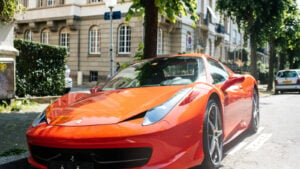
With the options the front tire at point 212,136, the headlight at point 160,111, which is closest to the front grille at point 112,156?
the headlight at point 160,111

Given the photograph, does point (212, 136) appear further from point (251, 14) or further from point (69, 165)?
point (251, 14)

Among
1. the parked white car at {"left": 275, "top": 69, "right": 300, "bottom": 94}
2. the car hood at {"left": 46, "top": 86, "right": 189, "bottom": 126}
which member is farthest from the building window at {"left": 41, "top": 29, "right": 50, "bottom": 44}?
the car hood at {"left": 46, "top": 86, "right": 189, "bottom": 126}

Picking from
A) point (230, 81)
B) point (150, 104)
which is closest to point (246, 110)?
point (230, 81)

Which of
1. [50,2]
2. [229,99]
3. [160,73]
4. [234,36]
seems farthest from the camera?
[234,36]

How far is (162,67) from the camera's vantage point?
472 centimetres

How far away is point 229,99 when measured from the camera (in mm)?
4746

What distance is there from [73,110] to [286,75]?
21.6 metres

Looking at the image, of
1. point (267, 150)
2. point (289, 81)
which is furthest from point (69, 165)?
point (289, 81)

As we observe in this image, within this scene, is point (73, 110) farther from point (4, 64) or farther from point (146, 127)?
point (4, 64)

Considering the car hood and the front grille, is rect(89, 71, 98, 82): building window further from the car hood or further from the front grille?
the front grille

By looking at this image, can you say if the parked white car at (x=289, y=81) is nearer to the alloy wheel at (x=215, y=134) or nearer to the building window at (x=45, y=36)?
the building window at (x=45, y=36)

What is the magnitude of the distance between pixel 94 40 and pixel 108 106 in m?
23.5

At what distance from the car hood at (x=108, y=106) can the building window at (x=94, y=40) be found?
22540 millimetres

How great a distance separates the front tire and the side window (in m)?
0.61
